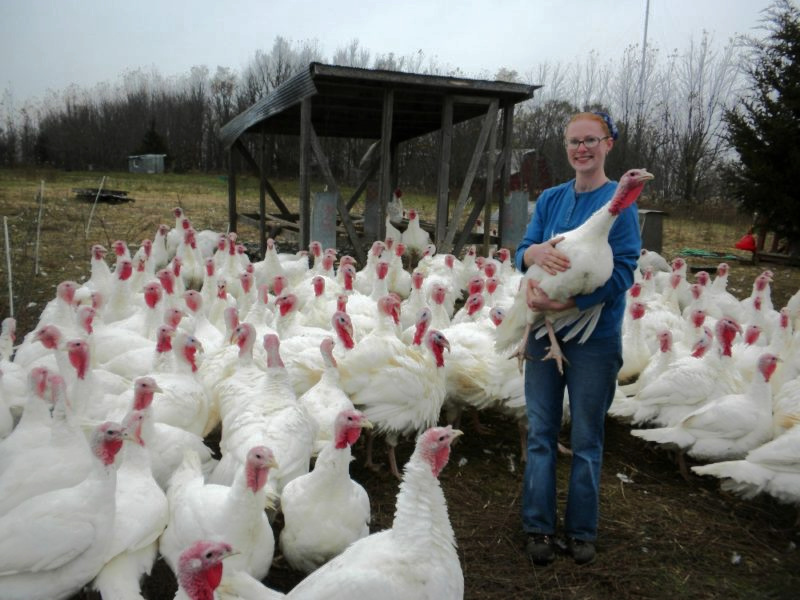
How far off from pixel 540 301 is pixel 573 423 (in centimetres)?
67

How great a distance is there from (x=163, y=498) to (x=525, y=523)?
1.87m

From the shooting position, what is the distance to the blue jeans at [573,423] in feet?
8.89

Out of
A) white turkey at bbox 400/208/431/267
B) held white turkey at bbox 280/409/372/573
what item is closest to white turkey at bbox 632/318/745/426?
held white turkey at bbox 280/409/372/573

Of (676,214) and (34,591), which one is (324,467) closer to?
(34,591)

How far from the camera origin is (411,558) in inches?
81.4

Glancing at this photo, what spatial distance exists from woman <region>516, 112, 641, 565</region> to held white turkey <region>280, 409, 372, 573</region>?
36.6 inches

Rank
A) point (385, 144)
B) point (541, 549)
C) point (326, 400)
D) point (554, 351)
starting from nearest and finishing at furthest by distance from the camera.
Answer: point (554, 351)
point (541, 549)
point (326, 400)
point (385, 144)

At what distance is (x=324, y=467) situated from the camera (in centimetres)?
276

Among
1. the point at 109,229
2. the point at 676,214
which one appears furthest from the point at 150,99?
the point at 676,214

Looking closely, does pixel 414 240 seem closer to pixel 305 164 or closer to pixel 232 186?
pixel 305 164

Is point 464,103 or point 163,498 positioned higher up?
point 464,103

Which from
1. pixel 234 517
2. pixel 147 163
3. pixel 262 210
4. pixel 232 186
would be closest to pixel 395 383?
pixel 234 517

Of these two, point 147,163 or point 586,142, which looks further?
point 147,163

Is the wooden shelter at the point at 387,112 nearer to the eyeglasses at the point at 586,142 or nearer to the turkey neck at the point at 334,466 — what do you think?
the eyeglasses at the point at 586,142
